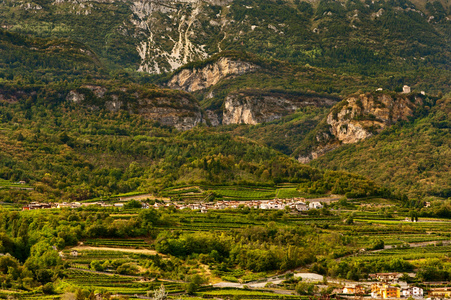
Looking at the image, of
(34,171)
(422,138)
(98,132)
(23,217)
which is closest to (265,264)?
(23,217)

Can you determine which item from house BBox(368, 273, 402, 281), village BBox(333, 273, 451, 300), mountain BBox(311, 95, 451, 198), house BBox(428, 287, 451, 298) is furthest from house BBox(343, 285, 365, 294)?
mountain BBox(311, 95, 451, 198)

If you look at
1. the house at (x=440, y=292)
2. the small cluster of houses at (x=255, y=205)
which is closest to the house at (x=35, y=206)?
the small cluster of houses at (x=255, y=205)

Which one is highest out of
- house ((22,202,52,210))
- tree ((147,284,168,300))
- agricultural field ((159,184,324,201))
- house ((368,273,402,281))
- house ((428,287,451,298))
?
agricultural field ((159,184,324,201))

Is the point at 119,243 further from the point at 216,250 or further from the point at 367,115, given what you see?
the point at 367,115

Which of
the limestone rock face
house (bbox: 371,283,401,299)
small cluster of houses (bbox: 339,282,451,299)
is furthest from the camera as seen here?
the limestone rock face

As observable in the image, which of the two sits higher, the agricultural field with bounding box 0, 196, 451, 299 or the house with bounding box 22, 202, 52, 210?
the house with bounding box 22, 202, 52, 210

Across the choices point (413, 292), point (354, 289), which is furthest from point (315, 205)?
point (413, 292)

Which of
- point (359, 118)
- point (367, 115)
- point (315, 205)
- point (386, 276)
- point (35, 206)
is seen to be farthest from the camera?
point (359, 118)

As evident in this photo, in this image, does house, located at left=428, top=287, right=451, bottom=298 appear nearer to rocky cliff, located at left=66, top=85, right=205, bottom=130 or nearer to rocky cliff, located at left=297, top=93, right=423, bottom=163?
rocky cliff, located at left=297, top=93, right=423, bottom=163
